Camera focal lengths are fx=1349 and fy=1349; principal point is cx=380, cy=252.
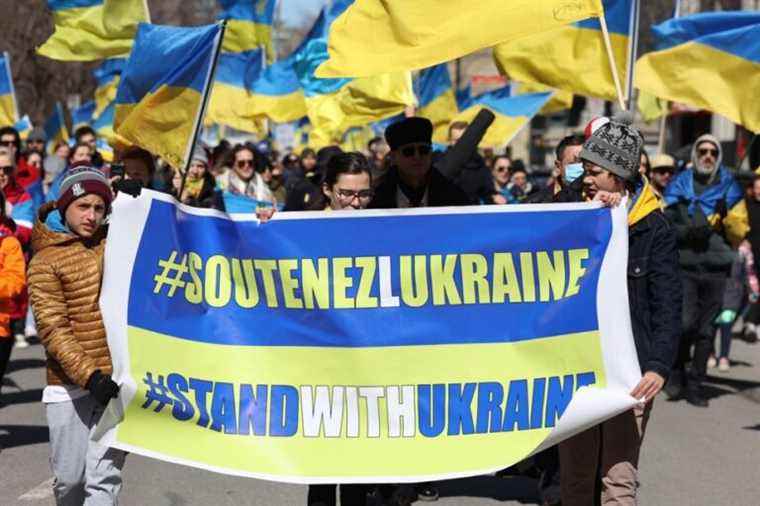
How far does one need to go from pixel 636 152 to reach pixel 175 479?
3.62 metres

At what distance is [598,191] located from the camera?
5066 millimetres

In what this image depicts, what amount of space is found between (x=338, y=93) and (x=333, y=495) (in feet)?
34.2

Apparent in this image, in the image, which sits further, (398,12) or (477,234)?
(398,12)

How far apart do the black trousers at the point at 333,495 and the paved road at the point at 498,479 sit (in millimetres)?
1605

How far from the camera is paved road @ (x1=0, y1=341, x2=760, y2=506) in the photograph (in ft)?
23.3

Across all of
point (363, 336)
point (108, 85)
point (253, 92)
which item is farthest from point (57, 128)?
point (363, 336)

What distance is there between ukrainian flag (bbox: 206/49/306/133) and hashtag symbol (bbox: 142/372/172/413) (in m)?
12.2

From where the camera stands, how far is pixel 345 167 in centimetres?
556

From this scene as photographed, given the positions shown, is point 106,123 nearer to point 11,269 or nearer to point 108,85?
point 108,85

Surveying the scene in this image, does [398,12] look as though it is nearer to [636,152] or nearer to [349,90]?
[636,152]

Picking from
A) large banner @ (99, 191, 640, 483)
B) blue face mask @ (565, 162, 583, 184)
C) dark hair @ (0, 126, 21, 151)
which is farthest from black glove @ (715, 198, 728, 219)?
dark hair @ (0, 126, 21, 151)

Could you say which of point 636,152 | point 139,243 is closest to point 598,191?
point 636,152

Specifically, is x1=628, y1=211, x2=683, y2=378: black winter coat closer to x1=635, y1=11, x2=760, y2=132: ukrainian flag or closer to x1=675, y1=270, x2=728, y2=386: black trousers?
x1=635, y1=11, x2=760, y2=132: ukrainian flag

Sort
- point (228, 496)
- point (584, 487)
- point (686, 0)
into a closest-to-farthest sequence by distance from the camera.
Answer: point (584, 487) < point (228, 496) < point (686, 0)
